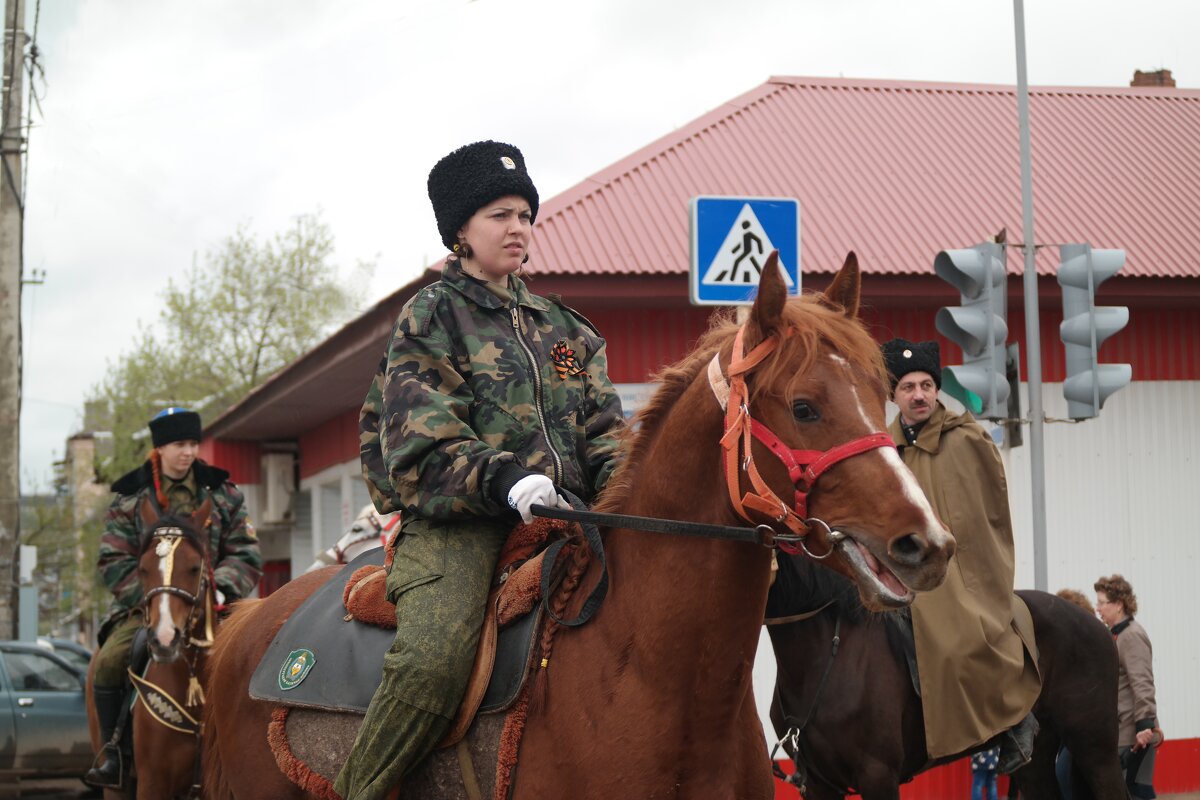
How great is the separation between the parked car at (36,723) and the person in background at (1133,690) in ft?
32.9

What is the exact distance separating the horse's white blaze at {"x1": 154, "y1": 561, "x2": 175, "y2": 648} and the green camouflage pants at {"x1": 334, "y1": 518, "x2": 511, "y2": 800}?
167 inches

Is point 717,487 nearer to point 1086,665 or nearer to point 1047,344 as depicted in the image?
point 1086,665

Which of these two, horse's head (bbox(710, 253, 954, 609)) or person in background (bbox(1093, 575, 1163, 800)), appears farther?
person in background (bbox(1093, 575, 1163, 800))

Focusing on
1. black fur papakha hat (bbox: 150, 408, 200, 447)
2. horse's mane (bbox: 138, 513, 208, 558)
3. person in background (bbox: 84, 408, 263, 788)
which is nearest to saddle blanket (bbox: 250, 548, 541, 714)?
horse's mane (bbox: 138, 513, 208, 558)

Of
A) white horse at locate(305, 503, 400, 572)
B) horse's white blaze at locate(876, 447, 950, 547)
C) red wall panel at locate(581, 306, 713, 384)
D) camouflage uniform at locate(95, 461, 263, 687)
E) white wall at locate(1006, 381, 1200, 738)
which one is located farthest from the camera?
white wall at locate(1006, 381, 1200, 738)

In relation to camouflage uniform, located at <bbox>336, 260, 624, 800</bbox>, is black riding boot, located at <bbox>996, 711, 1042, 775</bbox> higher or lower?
lower

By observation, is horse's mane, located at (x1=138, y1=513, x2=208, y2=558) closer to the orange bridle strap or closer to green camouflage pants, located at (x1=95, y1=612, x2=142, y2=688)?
green camouflage pants, located at (x1=95, y1=612, x2=142, y2=688)

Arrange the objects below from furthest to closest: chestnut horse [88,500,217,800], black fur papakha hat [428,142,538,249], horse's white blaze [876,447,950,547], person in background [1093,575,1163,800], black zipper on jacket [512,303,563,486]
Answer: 1. person in background [1093,575,1163,800]
2. chestnut horse [88,500,217,800]
3. black fur papakha hat [428,142,538,249]
4. black zipper on jacket [512,303,563,486]
5. horse's white blaze [876,447,950,547]

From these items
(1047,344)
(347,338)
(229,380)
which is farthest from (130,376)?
(1047,344)

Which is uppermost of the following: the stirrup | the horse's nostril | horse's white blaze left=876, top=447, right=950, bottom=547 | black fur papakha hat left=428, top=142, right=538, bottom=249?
black fur papakha hat left=428, top=142, right=538, bottom=249

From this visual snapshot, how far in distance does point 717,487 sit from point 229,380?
39.6 metres

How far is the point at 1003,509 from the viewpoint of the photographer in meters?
7.15

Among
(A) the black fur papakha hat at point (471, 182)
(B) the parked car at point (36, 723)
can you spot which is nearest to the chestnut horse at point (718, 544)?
(A) the black fur papakha hat at point (471, 182)

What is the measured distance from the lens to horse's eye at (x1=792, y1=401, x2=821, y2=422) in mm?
3436
